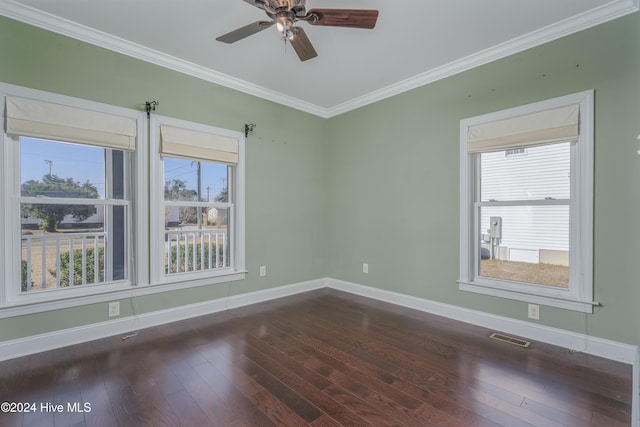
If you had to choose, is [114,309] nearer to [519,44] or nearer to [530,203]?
[530,203]

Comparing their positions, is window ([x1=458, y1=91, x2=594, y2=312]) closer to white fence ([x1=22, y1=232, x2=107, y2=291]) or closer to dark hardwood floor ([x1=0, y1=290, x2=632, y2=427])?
dark hardwood floor ([x1=0, y1=290, x2=632, y2=427])

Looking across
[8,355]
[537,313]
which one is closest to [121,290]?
[8,355]

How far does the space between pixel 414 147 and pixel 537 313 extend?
215cm

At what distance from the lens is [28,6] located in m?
2.38

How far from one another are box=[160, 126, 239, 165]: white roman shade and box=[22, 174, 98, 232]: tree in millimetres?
796

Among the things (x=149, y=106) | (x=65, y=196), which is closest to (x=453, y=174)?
(x=149, y=106)

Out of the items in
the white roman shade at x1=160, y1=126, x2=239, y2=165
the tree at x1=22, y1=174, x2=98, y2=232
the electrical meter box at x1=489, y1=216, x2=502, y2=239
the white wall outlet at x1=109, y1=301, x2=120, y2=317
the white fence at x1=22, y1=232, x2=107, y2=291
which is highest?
the white roman shade at x1=160, y1=126, x2=239, y2=165

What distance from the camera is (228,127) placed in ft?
12.0

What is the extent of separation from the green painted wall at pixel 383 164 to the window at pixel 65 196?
20 centimetres

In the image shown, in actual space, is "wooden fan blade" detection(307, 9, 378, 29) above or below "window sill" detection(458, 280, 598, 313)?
above

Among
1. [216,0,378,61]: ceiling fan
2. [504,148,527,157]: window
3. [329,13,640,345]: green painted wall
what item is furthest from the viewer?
[504,148,527,157]: window

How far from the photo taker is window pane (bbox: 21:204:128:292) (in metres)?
2.62

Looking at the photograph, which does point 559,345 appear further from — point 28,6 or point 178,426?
point 28,6

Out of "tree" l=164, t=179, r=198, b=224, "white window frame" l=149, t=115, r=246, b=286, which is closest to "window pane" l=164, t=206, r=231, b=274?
"tree" l=164, t=179, r=198, b=224
